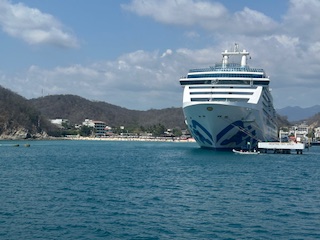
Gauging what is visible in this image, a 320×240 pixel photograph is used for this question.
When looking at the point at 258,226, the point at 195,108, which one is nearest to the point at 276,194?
the point at 258,226

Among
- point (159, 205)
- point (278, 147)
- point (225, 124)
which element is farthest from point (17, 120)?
point (159, 205)

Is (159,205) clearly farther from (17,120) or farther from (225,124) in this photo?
(17,120)

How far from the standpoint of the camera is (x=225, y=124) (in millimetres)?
63594

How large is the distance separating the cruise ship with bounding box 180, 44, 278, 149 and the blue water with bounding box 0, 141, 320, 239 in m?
19.1

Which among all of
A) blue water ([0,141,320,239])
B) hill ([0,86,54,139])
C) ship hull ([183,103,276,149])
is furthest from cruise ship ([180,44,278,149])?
hill ([0,86,54,139])

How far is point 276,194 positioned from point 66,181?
49.2 ft

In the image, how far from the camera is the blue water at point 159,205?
Result: 21031 millimetres

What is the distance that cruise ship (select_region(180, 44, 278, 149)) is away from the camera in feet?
205

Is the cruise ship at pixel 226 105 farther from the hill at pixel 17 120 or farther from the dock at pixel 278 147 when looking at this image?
the hill at pixel 17 120

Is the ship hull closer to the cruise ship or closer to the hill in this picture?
the cruise ship

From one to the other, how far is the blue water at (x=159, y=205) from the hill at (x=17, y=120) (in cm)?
13396

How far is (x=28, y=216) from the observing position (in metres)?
23.5

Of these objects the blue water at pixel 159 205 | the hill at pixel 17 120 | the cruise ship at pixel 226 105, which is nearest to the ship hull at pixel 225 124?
the cruise ship at pixel 226 105

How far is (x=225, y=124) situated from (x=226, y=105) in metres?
3.21
